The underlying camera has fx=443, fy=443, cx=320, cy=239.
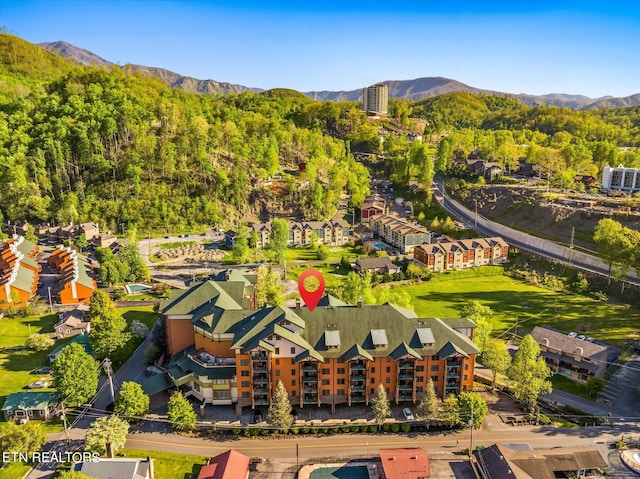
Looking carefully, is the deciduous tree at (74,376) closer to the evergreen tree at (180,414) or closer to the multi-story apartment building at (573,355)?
the evergreen tree at (180,414)

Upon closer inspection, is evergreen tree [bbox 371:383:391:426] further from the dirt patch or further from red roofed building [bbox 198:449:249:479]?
the dirt patch

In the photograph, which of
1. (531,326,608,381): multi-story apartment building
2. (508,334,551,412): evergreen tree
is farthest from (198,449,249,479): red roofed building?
(531,326,608,381): multi-story apartment building

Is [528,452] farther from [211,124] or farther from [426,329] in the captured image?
[211,124]

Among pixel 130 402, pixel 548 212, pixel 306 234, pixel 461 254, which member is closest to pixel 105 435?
pixel 130 402

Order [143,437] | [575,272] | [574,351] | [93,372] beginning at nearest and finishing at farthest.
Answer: [143,437]
[93,372]
[574,351]
[575,272]

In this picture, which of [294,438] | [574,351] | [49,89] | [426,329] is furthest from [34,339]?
[49,89]

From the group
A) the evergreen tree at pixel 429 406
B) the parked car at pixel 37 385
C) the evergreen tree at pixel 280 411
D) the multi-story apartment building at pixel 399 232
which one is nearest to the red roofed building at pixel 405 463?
the evergreen tree at pixel 429 406

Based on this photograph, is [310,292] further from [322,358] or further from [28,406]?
[28,406]

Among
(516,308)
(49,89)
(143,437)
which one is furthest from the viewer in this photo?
(49,89)
